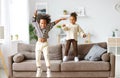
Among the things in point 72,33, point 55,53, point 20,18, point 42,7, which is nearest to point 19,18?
point 20,18

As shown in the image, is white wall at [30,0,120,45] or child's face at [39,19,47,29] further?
white wall at [30,0,120,45]

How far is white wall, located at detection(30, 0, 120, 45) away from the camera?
833 cm

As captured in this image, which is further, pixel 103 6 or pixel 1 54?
pixel 103 6

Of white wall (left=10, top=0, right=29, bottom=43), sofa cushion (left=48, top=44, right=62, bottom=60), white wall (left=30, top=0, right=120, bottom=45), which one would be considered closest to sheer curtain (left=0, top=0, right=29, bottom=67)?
white wall (left=10, top=0, right=29, bottom=43)

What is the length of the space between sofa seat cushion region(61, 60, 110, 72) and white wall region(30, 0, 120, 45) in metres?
3.36

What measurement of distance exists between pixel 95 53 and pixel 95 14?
124 inches

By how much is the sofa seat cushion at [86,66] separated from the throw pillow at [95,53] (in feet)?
0.87

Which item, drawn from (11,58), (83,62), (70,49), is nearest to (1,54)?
(11,58)

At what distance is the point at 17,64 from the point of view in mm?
5227

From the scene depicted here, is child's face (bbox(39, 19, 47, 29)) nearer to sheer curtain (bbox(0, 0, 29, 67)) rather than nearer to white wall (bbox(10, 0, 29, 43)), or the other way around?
sheer curtain (bbox(0, 0, 29, 67))

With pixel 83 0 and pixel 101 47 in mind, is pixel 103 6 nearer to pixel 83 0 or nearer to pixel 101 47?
pixel 83 0

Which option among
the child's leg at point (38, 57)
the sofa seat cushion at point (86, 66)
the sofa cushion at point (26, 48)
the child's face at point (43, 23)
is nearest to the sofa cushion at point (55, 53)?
the sofa cushion at point (26, 48)

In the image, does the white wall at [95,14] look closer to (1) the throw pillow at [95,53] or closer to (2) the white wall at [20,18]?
(2) the white wall at [20,18]

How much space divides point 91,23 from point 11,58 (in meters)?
3.79
